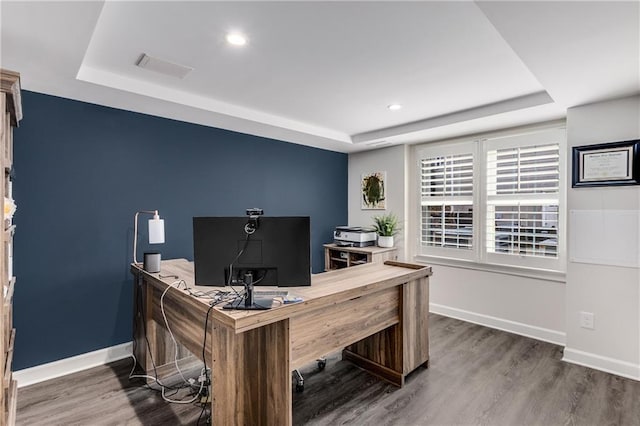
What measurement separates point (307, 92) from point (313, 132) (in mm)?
1124

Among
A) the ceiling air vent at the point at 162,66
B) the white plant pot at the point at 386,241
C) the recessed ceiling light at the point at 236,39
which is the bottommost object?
the white plant pot at the point at 386,241

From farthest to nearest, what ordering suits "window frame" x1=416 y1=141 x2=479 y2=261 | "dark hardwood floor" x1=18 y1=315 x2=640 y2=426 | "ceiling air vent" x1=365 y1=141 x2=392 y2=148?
"ceiling air vent" x1=365 y1=141 x2=392 y2=148
"window frame" x1=416 y1=141 x2=479 y2=261
"dark hardwood floor" x1=18 y1=315 x2=640 y2=426

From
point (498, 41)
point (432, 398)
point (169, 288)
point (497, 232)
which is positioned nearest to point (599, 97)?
point (498, 41)

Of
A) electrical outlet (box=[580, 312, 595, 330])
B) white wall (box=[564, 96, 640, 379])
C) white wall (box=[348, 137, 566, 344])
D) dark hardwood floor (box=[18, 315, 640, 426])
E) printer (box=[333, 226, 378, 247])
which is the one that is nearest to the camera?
dark hardwood floor (box=[18, 315, 640, 426])

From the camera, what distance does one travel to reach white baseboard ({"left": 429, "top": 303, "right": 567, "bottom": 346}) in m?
3.35

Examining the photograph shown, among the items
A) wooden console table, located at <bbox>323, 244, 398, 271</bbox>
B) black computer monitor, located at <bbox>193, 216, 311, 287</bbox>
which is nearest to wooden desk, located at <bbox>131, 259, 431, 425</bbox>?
black computer monitor, located at <bbox>193, 216, 311, 287</bbox>

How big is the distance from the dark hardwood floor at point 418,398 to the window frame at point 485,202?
0.97 meters

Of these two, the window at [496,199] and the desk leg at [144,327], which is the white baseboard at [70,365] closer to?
the desk leg at [144,327]

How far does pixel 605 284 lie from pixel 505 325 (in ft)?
3.85

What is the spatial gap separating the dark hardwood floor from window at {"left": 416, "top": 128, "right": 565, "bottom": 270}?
3.83ft

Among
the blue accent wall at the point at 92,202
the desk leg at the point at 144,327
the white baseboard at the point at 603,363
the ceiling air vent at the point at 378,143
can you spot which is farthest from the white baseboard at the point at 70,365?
the white baseboard at the point at 603,363

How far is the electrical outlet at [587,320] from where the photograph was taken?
111 inches

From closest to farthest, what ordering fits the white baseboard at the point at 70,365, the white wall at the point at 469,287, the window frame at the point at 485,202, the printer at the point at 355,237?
the white baseboard at the point at 70,365, the window frame at the point at 485,202, the white wall at the point at 469,287, the printer at the point at 355,237

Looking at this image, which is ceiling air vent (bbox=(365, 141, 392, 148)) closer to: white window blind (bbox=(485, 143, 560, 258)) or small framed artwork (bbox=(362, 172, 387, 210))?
small framed artwork (bbox=(362, 172, 387, 210))
